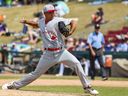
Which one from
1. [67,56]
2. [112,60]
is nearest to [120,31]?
[112,60]

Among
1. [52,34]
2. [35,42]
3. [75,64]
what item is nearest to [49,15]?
[52,34]

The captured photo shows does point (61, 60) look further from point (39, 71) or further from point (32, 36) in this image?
point (32, 36)

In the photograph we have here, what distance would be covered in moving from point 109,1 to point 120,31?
8.66 metres

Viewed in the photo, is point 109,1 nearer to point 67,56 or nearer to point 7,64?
point 7,64

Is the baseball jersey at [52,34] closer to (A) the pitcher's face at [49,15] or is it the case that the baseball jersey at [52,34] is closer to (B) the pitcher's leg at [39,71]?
(A) the pitcher's face at [49,15]

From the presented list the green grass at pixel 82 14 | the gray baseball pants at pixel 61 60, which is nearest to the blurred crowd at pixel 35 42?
the green grass at pixel 82 14

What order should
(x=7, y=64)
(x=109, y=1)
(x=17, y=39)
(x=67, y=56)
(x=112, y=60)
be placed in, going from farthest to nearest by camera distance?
(x=109, y=1) → (x=17, y=39) → (x=7, y=64) → (x=112, y=60) → (x=67, y=56)

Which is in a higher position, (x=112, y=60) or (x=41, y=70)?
(x=41, y=70)

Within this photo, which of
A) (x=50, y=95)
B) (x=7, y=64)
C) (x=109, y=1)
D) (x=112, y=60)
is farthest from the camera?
(x=109, y=1)

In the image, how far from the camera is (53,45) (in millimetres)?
12789

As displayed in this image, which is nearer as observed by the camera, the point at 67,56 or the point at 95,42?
the point at 67,56

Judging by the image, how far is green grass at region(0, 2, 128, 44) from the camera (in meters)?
33.2

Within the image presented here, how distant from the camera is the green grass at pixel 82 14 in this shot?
3319 cm

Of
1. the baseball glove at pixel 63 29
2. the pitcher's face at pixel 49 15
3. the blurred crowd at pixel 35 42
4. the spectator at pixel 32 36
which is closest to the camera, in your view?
the baseball glove at pixel 63 29
